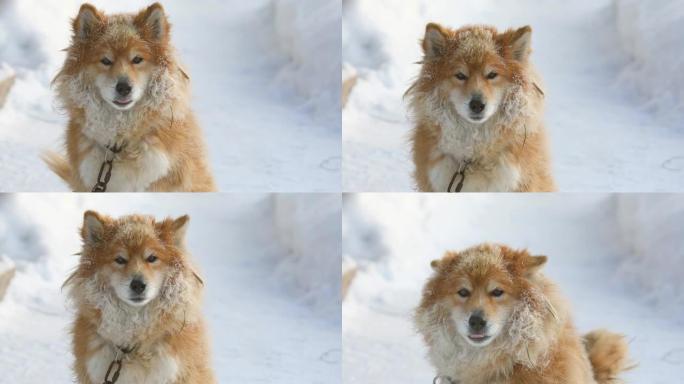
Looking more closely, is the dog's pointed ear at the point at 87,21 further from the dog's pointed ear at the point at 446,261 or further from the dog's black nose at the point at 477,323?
the dog's black nose at the point at 477,323

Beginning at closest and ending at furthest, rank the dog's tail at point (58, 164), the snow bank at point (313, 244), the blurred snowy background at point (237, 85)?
the dog's tail at point (58, 164), the blurred snowy background at point (237, 85), the snow bank at point (313, 244)

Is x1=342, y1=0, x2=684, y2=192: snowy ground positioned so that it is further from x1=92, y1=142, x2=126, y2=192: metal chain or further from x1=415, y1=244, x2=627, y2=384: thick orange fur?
x1=92, y1=142, x2=126, y2=192: metal chain

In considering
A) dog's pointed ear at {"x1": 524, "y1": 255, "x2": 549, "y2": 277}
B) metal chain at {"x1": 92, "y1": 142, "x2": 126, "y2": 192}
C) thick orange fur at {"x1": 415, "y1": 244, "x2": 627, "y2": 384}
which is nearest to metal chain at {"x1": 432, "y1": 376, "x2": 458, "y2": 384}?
thick orange fur at {"x1": 415, "y1": 244, "x2": 627, "y2": 384}

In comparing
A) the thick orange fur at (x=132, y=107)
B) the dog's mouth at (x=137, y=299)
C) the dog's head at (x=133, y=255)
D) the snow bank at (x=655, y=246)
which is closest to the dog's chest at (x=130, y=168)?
the thick orange fur at (x=132, y=107)

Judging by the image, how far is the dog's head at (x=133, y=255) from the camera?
4324 millimetres

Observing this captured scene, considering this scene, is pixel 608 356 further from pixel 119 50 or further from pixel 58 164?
pixel 58 164

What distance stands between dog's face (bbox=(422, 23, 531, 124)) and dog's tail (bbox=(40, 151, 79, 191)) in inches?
61.5

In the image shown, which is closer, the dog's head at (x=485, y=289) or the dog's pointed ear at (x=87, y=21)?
the dog's head at (x=485, y=289)

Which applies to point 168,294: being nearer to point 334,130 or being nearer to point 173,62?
point 173,62

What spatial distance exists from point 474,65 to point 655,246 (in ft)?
6.74

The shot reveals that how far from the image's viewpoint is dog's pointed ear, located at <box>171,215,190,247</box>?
176 inches

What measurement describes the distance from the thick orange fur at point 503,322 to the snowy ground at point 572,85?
969mm

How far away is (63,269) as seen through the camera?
5.63 meters

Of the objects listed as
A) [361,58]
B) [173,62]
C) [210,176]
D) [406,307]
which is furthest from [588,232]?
[173,62]
